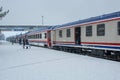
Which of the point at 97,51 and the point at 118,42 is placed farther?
the point at 97,51

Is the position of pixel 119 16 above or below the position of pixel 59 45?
above

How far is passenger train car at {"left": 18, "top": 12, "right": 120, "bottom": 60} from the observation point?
16.2 metres

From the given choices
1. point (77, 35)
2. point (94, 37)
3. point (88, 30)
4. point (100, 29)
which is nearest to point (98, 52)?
point (94, 37)

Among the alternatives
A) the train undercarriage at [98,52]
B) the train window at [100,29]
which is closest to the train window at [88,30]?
the train undercarriage at [98,52]

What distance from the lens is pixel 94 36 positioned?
19078 millimetres

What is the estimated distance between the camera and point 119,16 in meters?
15.3

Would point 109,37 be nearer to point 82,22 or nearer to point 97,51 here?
point 97,51

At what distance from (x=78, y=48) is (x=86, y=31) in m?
2.95

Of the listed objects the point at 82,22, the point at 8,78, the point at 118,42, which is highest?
the point at 82,22

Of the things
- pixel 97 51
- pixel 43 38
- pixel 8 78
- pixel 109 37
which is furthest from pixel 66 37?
pixel 8 78

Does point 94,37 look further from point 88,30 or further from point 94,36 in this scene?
point 88,30

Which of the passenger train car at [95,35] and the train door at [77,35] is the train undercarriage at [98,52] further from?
the train door at [77,35]

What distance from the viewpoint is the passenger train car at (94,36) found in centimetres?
1616

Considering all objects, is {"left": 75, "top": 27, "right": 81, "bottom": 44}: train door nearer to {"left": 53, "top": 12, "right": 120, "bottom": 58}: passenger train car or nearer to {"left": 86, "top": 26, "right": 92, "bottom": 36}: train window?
{"left": 53, "top": 12, "right": 120, "bottom": 58}: passenger train car
